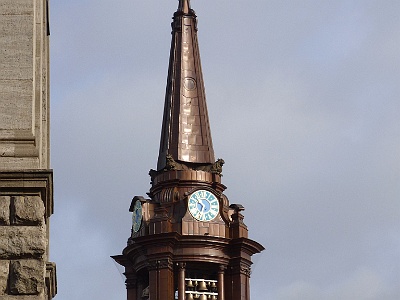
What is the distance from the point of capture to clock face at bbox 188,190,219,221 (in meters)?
83.4

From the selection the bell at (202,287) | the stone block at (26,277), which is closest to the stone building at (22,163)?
the stone block at (26,277)

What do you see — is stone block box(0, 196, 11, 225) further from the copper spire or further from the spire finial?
the spire finial

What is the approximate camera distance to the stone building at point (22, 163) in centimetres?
1939

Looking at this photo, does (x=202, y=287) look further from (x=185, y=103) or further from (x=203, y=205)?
(x=185, y=103)

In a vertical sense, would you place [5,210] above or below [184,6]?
below

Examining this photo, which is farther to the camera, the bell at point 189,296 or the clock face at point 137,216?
the clock face at point 137,216

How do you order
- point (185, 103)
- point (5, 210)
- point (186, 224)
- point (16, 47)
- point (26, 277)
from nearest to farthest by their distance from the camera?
point (26, 277) → point (5, 210) → point (16, 47) → point (186, 224) → point (185, 103)

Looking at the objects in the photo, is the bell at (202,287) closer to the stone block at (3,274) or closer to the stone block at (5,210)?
the stone block at (5,210)

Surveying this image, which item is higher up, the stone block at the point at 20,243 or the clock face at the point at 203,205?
the clock face at the point at 203,205

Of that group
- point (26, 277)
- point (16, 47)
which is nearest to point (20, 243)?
point (26, 277)

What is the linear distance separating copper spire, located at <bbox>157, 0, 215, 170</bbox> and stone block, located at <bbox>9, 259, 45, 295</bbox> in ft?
216

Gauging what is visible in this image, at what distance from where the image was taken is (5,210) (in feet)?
64.6

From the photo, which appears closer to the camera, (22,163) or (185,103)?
(22,163)

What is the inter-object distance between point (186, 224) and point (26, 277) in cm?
6367
